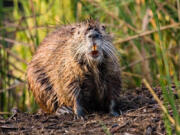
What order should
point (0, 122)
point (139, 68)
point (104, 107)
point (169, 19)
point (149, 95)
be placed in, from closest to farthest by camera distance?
point (0, 122)
point (104, 107)
point (149, 95)
point (169, 19)
point (139, 68)

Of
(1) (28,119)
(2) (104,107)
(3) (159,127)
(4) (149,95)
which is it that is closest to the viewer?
(3) (159,127)

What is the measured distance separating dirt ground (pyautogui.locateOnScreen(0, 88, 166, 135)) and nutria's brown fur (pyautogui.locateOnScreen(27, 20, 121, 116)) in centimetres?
17

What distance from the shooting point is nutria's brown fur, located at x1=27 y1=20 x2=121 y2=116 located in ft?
10.7

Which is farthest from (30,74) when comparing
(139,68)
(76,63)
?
(139,68)

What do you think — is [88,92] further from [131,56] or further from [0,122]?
[131,56]

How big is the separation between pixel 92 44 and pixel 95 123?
57 cm

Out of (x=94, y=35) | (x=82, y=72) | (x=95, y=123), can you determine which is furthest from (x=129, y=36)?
(x=95, y=123)

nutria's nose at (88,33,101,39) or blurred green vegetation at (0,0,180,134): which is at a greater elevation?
blurred green vegetation at (0,0,180,134)

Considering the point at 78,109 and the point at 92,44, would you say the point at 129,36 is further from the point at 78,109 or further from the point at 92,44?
the point at 92,44

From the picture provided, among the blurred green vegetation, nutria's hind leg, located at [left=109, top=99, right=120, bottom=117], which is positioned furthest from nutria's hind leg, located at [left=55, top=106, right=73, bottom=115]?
the blurred green vegetation

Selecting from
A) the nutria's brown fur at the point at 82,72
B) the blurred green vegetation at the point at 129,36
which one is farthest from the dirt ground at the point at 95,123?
the blurred green vegetation at the point at 129,36

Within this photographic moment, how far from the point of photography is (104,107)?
11.9 ft

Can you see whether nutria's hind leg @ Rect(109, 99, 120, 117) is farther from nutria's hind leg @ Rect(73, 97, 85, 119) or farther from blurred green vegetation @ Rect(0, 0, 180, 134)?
blurred green vegetation @ Rect(0, 0, 180, 134)

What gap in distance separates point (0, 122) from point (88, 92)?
802mm
